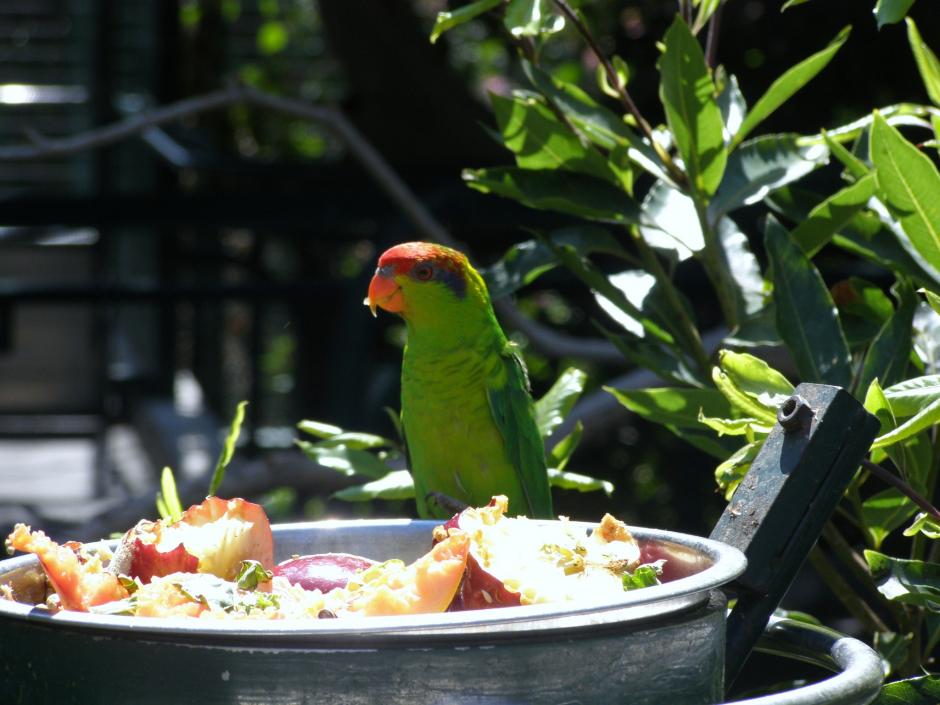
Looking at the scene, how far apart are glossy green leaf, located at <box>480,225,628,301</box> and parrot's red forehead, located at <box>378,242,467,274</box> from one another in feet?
1.35

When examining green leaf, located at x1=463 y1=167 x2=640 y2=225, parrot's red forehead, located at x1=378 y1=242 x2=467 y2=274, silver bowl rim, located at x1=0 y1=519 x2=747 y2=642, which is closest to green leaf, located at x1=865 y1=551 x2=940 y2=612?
silver bowl rim, located at x1=0 y1=519 x2=747 y2=642

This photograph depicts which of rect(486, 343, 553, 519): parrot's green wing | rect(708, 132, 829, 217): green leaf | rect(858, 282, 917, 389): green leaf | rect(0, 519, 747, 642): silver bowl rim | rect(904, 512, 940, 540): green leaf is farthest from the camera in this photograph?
rect(486, 343, 553, 519): parrot's green wing

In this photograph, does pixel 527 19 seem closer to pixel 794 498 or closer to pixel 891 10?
pixel 891 10

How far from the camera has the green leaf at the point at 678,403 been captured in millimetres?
977

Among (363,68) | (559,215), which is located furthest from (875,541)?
(363,68)

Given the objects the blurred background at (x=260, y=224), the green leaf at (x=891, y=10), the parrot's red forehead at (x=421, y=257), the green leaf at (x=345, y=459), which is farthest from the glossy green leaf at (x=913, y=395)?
the blurred background at (x=260, y=224)

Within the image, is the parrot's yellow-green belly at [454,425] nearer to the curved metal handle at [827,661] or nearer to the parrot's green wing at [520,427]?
the parrot's green wing at [520,427]

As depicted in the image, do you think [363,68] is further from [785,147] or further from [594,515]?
[785,147]

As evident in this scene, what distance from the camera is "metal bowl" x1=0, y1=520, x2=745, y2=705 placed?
52 centimetres

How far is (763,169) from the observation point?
41.6 inches

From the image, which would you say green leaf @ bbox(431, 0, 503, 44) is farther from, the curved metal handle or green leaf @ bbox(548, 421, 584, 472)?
the curved metal handle

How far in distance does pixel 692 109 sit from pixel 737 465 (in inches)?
12.2

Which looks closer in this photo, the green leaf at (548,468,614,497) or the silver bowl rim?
the silver bowl rim

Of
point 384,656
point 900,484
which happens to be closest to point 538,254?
point 900,484
